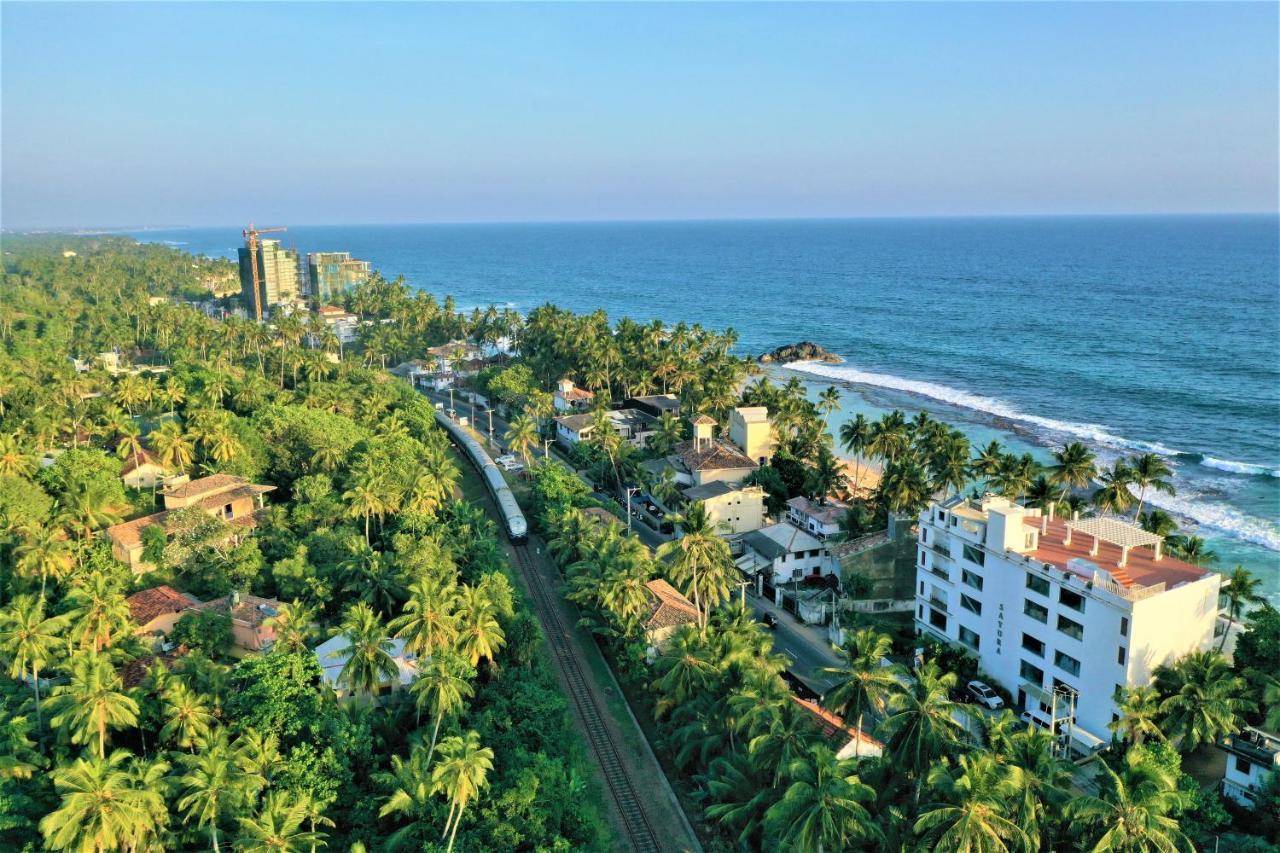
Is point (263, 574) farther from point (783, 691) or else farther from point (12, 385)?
point (12, 385)

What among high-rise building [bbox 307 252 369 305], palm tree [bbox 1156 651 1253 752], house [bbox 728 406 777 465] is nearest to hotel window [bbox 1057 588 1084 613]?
palm tree [bbox 1156 651 1253 752]

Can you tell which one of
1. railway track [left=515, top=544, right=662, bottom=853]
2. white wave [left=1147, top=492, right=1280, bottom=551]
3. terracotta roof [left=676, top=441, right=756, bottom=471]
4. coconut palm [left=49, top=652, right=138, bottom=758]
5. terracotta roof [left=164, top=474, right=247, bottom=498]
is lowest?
railway track [left=515, top=544, right=662, bottom=853]

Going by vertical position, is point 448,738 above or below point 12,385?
below

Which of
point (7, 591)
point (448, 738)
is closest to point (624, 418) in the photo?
point (7, 591)

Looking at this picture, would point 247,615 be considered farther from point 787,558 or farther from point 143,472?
point 787,558

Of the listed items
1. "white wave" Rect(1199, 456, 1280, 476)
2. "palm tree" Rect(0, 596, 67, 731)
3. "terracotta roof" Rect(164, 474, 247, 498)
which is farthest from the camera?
"white wave" Rect(1199, 456, 1280, 476)

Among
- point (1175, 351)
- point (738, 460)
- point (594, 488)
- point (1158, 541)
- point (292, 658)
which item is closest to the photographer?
point (292, 658)

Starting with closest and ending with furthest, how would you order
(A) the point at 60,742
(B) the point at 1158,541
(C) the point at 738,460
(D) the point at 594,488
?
(A) the point at 60,742, (B) the point at 1158,541, (C) the point at 738,460, (D) the point at 594,488

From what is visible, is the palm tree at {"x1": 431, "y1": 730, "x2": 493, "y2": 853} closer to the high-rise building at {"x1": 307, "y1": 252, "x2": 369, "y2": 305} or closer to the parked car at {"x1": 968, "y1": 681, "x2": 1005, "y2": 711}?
the parked car at {"x1": 968, "y1": 681, "x2": 1005, "y2": 711}
